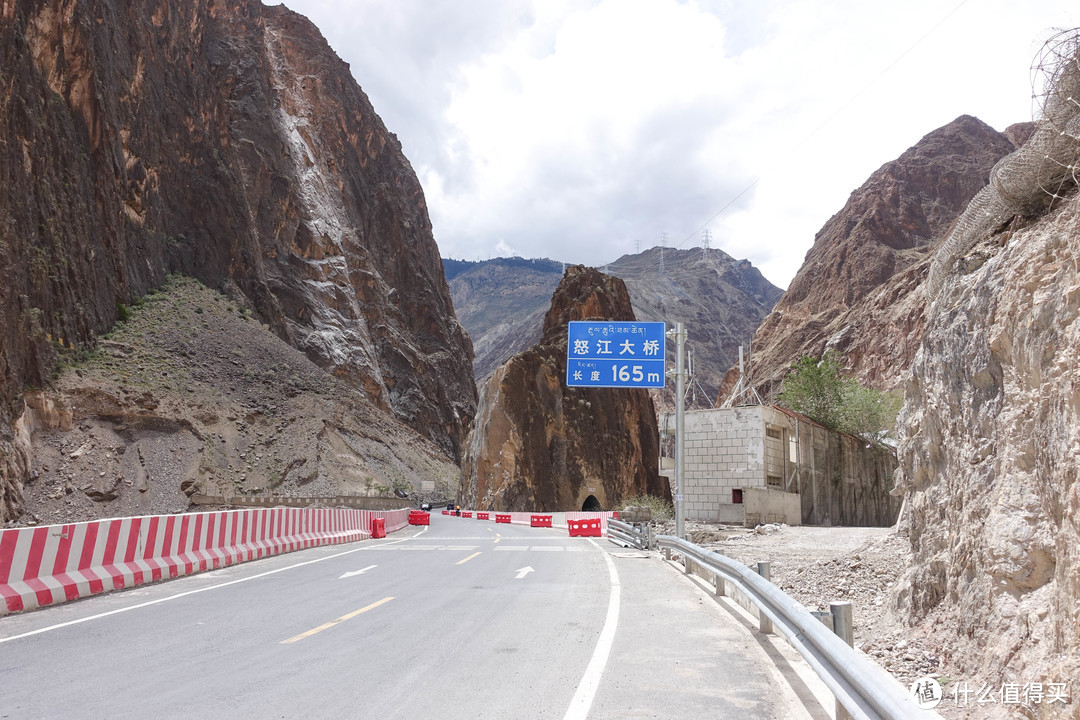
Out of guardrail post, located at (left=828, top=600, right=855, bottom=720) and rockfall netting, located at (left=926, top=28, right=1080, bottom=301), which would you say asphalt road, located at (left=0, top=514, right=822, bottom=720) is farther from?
rockfall netting, located at (left=926, top=28, right=1080, bottom=301)

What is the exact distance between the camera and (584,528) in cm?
2975

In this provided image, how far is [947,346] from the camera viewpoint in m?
8.31

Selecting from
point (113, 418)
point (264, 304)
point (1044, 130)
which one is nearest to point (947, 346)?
point (1044, 130)

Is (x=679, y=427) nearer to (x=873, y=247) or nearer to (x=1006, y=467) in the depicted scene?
(x=1006, y=467)

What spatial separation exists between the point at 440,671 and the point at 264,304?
76615 mm

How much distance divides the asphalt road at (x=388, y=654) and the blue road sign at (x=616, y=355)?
37.0 ft

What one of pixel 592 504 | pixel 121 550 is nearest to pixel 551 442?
pixel 592 504

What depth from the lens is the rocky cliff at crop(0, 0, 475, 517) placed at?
41.0 meters

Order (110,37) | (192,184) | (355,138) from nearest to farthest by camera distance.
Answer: (110,37) → (192,184) → (355,138)

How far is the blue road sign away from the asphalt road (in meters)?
11.3

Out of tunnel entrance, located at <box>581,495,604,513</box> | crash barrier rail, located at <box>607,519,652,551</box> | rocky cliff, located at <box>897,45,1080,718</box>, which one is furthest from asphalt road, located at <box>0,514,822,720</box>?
tunnel entrance, located at <box>581,495,604,513</box>

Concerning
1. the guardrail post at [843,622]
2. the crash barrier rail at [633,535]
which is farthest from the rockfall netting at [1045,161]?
the crash barrier rail at [633,535]

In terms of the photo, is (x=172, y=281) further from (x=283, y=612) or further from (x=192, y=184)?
(x=283, y=612)

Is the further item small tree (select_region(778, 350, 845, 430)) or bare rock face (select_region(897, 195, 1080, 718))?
small tree (select_region(778, 350, 845, 430))
